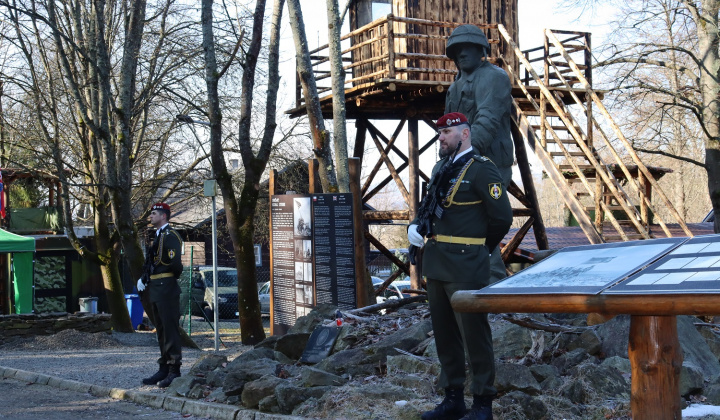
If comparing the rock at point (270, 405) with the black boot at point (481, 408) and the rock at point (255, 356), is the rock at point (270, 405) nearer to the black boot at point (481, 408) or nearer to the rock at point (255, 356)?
→ the rock at point (255, 356)

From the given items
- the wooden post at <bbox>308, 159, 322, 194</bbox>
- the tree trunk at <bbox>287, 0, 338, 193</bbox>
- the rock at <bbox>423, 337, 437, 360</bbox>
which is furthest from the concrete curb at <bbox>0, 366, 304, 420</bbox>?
the tree trunk at <bbox>287, 0, 338, 193</bbox>

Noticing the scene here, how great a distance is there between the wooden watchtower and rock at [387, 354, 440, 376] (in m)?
7.60

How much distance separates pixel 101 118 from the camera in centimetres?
1697

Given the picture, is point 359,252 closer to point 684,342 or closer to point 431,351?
point 431,351

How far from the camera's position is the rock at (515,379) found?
659cm

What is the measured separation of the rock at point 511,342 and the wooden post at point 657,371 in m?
3.46

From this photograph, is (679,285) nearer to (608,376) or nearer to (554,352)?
(608,376)

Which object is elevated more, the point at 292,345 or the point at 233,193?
the point at 233,193

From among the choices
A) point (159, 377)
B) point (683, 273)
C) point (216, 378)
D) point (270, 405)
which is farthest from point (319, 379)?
point (683, 273)

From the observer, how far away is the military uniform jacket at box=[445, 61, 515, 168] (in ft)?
24.9

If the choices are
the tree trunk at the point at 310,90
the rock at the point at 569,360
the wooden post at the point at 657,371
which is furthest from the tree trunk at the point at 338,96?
the wooden post at the point at 657,371

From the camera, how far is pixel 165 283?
30.9 ft

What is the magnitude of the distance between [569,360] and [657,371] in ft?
10.4

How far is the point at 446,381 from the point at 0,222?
20957mm
